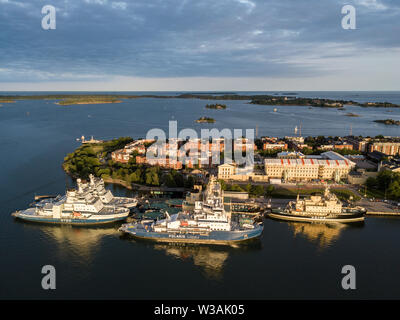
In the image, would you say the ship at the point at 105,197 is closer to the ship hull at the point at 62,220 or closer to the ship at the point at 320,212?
the ship hull at the point at 62,220

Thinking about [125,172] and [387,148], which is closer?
[125,172]

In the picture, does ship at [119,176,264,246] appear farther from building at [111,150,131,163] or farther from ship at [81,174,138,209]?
building at [111,150,131,163]

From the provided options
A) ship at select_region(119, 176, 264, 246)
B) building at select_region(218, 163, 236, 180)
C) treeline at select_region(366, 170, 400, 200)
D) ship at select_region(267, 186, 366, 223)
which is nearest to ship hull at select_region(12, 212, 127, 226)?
ship at select_region(119, 176, 264, 246)

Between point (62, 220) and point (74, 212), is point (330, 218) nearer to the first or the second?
point (74, 212)

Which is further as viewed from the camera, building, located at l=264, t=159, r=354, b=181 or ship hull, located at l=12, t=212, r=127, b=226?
building, located at l=264, t=159, r=354, b=181

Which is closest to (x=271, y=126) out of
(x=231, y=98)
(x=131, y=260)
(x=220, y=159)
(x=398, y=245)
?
(x=220, y=159)


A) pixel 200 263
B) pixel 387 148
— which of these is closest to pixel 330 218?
pixel 200 263
